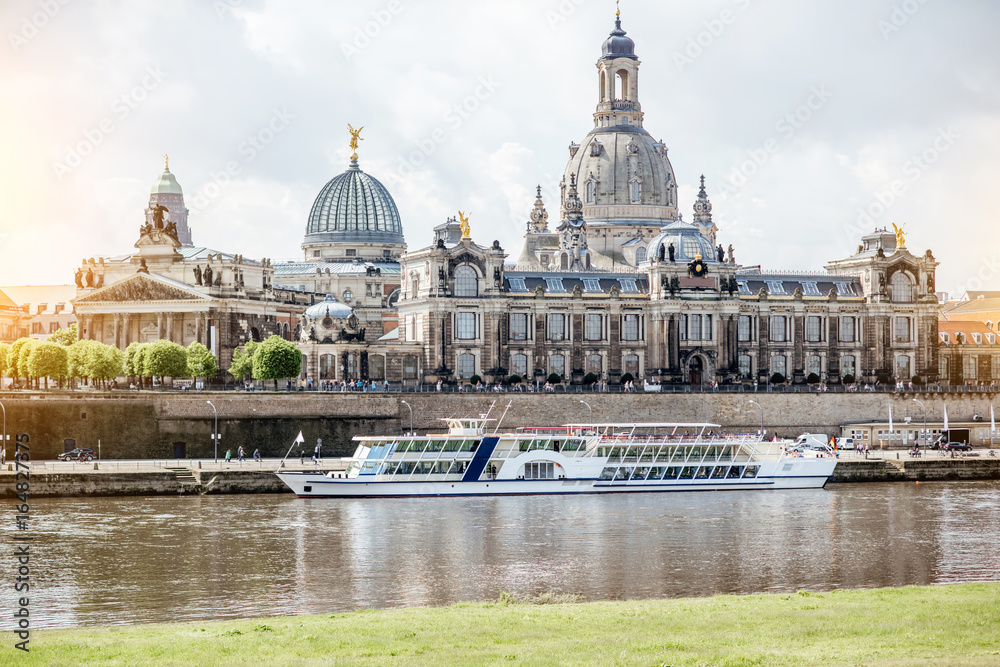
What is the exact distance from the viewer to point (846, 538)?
5975 centimetres

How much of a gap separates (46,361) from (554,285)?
1541 inches

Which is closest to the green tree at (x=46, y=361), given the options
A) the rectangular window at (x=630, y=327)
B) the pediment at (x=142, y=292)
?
the pediment at (x=142, y=292)

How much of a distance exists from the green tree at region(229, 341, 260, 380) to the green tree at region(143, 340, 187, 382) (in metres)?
4.50

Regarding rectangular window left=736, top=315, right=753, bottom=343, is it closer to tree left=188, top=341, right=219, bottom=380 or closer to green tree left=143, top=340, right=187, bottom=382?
tree left=188, top=341, right=219, bottom=380

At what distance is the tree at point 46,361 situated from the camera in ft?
315

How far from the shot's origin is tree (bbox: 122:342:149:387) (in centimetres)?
9969

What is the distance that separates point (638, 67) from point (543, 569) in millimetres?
99561

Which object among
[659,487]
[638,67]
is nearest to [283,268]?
[638,67]

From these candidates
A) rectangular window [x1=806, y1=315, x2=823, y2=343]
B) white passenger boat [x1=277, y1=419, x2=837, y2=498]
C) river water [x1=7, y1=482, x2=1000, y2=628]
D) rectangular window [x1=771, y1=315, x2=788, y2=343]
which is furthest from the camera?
rectangular window [x1=806, y1=315, x2=823, y2=343]

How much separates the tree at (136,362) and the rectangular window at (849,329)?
183ft

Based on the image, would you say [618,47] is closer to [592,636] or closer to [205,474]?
[205,474]

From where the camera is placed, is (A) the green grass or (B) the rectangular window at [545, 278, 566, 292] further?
(B) the rectangular window at [545, 278, 566, 292]

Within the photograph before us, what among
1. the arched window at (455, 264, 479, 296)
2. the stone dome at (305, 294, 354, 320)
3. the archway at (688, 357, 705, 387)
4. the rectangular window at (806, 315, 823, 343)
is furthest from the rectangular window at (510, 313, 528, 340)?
the rectangular window at (806, 315, 823, 343)

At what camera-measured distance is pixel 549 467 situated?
253ft
